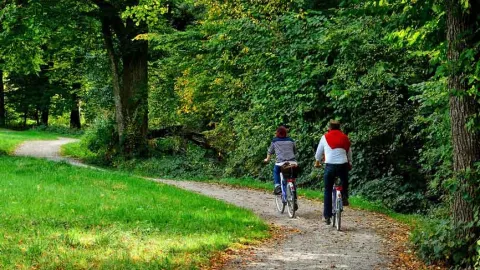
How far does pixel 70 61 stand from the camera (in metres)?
34.8

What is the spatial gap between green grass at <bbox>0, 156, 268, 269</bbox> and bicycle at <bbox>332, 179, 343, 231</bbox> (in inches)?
58.0

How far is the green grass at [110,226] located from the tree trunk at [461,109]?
12.2 ft

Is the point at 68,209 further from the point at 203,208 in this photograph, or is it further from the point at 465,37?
the point at 465,37

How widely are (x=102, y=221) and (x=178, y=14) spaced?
21969mm

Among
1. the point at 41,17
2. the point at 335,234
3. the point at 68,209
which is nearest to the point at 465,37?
the point at 335,234

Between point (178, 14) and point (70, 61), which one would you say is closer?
point (178, 14)

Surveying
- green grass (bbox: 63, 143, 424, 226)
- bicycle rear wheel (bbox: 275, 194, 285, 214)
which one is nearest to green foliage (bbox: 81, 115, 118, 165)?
green grass (bbox: 63, 143, 424, 226)

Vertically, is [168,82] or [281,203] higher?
[168,82]

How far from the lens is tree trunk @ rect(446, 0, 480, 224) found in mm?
8266

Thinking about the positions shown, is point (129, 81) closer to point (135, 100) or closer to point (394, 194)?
point (135, 100)

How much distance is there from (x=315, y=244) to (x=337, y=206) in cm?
151

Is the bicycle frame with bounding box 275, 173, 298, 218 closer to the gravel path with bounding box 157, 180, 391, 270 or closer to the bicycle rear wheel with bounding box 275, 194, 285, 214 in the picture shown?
the bicycle rear wheel with bounding box 275, 194, 285, 214

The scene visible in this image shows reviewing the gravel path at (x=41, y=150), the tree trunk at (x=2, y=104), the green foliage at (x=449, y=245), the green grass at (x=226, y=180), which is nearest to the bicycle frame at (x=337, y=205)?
the green grass at (x=226, y=180)

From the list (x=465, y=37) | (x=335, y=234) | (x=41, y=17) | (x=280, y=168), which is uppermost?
(x=41, y=17)
